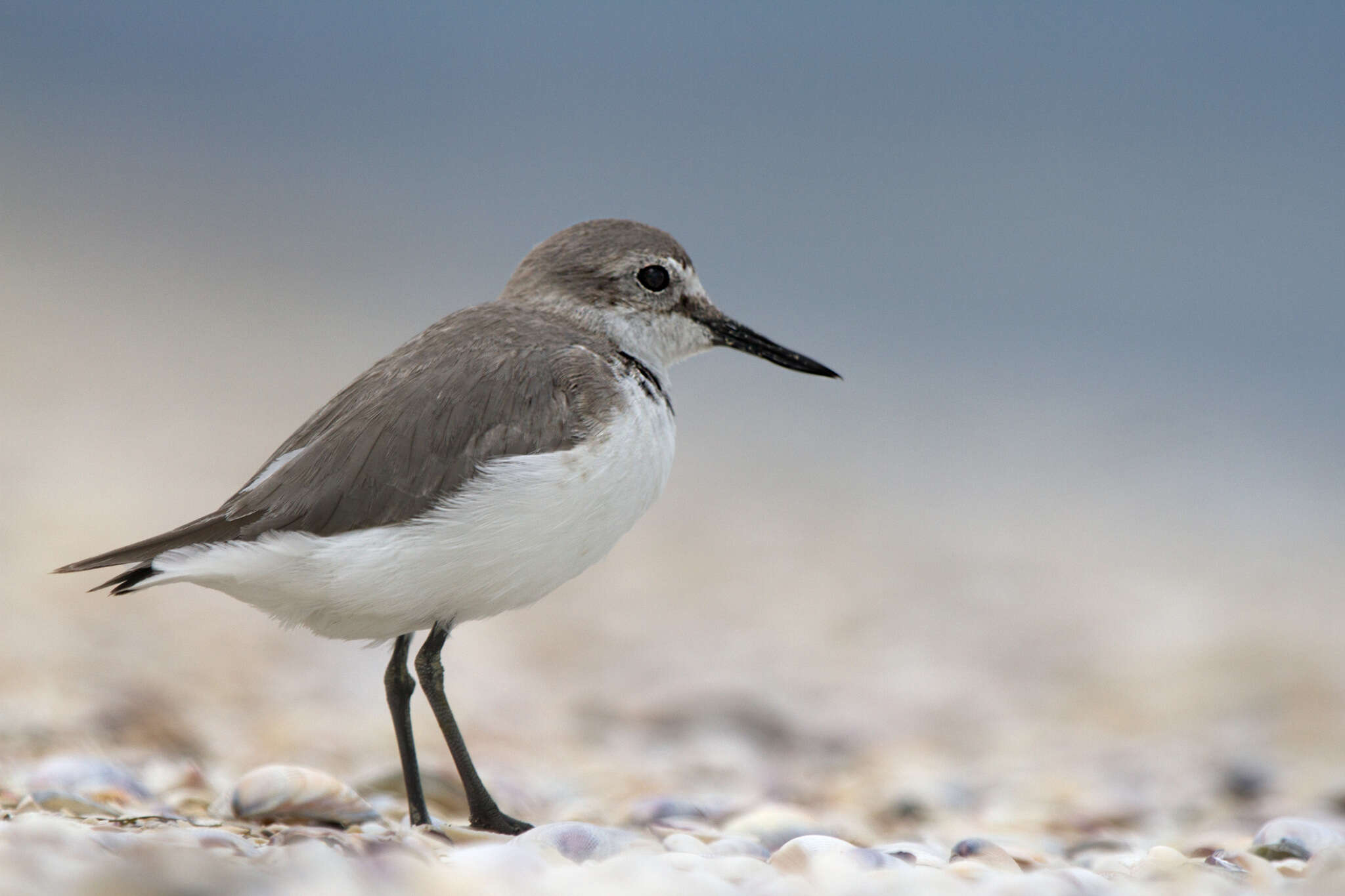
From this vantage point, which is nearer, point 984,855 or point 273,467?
point 984,855

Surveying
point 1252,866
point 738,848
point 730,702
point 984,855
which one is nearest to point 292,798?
point 738,848

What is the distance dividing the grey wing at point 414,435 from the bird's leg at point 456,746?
56 centimetres

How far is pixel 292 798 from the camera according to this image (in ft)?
12.6

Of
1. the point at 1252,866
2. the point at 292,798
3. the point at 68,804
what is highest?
the point at 1252,866

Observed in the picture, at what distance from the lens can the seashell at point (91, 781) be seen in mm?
3881

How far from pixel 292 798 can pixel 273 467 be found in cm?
99

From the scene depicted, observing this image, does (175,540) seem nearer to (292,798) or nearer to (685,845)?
(292,798)

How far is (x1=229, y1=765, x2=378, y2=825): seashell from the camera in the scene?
383cm

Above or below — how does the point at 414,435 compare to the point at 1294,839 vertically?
above

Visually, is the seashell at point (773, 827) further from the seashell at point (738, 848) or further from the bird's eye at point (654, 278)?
the bird's eye at point (654, 278)

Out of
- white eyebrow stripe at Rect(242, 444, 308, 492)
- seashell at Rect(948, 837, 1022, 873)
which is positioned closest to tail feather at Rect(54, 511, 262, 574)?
white eyebrow stripe at Rect(242, 444, 308, 492)

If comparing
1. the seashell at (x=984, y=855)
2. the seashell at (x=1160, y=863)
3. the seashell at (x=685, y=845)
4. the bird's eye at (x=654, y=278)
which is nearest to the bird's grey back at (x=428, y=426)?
the bird's eye at (x=654, y=278)

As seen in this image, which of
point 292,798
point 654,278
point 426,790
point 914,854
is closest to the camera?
point 914,854

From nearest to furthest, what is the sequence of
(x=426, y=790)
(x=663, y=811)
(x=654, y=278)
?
(x=663, y=811)
(x=426, y=790)
(x=654, y=278)
